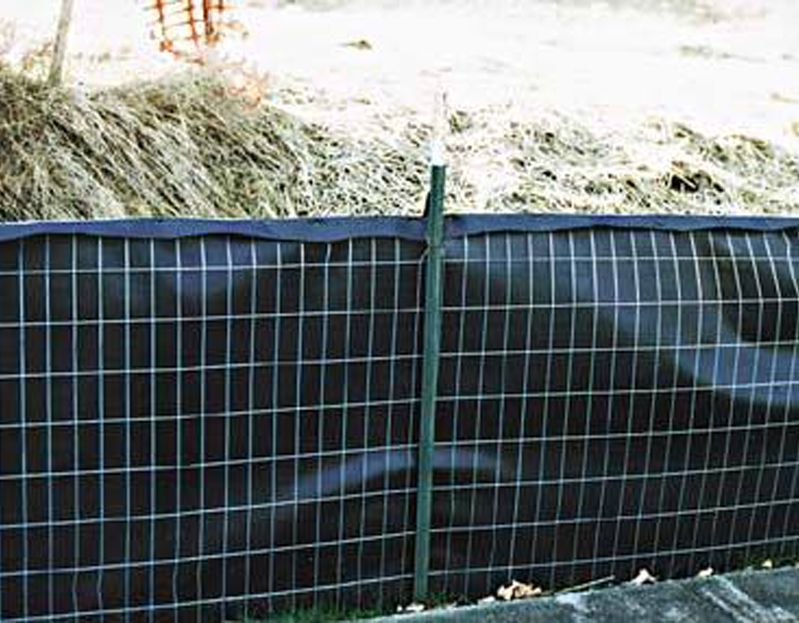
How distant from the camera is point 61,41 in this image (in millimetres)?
5727

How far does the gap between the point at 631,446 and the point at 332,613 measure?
1.15 metres

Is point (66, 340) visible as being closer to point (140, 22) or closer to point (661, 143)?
point (140, 22)

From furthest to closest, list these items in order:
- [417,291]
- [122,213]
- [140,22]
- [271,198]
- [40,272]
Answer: [140,22] → [271,198] → [122,213] → [417,291] → [40,272]

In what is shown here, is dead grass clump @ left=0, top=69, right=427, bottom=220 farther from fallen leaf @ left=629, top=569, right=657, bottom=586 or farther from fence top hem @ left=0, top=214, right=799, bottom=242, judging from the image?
fallen leaf @ left=629, top=569, right=657, bottom=586

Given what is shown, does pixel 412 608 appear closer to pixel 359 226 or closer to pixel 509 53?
pixel 359 226

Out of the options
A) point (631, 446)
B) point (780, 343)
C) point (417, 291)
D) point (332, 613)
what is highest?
point (417, 291)

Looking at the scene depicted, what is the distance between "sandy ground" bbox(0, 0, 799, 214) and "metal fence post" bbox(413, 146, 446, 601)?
89.7 inches

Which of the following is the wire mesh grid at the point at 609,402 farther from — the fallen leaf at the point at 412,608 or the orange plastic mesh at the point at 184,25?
the orange plastic mesh at the point at 184,25

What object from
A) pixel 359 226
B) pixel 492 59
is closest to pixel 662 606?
pixel 359 226

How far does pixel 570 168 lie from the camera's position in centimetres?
619

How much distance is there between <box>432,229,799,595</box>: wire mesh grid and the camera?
12.2ft

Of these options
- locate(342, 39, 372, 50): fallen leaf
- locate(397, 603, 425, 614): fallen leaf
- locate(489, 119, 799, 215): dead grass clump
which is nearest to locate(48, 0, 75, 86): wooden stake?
locate(342, 39, 372, 50): fallen leaf

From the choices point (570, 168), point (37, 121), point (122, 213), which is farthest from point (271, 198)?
point (570, 168)

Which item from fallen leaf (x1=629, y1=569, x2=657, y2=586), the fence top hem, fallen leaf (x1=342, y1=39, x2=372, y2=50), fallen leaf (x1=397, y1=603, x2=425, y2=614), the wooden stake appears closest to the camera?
the fence top hem
